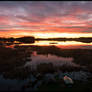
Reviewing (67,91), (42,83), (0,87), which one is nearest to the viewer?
(67,91)

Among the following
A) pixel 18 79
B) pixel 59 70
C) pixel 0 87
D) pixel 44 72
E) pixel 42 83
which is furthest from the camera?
pixel 59 70

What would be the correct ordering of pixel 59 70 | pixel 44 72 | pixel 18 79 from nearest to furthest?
pixel 18 79 < pixel 44 72 < pixel 59 70

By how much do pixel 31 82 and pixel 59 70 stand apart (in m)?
6.13

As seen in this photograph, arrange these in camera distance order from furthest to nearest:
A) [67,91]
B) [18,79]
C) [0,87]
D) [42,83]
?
[18,79] < [42,83] < [0,87] < [67,91]

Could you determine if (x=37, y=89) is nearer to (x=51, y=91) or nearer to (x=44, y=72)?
(x=51, y=91)

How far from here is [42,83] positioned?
10.3 meters

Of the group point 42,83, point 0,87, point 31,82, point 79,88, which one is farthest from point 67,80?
point 0,87

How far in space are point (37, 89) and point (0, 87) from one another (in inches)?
182

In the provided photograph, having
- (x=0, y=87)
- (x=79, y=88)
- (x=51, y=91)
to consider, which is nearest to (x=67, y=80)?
(x=79, y=88)

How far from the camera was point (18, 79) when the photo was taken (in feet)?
37.2

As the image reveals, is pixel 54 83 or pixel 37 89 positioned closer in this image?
pixel 37 89

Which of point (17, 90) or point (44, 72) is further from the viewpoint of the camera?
point (44, 72)

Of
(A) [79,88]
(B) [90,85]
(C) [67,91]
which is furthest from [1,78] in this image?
(B) [90,85]

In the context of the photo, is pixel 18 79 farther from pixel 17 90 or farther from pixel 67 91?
Result: pixel 67 91
